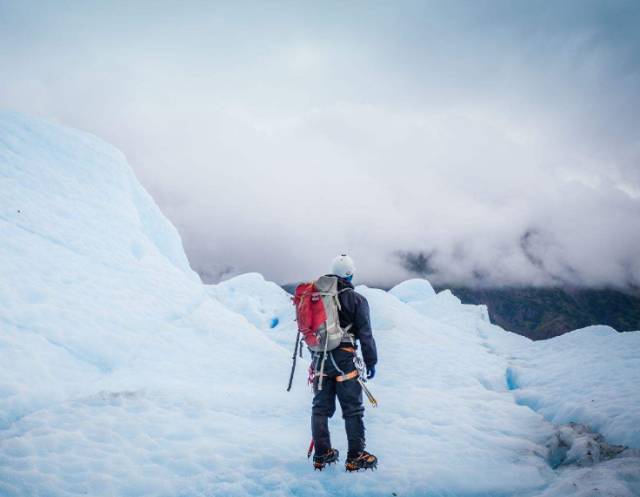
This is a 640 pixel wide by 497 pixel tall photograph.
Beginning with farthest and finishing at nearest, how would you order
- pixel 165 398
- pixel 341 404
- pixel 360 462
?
pixel 165 398, pixel 341 404, pixel 360 462

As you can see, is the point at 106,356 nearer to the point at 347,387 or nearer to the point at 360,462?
the point at 347,387

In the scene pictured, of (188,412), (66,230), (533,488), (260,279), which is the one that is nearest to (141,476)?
(188,412)

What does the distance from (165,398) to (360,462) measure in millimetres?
3414

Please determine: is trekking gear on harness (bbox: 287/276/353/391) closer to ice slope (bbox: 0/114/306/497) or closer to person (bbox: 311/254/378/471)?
Answer: person (bbox: 311/254/378/471)

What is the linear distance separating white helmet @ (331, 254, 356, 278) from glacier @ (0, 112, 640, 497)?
232cm

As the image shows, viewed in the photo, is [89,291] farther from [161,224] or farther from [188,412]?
[161,224]

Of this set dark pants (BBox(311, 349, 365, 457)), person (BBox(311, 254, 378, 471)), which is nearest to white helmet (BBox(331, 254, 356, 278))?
person (BBox(311, 254, 378, 471))

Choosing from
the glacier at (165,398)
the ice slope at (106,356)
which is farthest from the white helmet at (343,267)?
the ice slope at (106,356)

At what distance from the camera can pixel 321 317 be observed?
14.4 ft

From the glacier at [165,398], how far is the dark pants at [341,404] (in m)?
0.36

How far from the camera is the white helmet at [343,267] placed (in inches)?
186

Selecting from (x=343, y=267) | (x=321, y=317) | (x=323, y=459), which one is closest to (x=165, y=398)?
(x=323, y=459)

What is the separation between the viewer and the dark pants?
4.18m

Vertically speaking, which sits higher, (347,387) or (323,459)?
(347,387)
